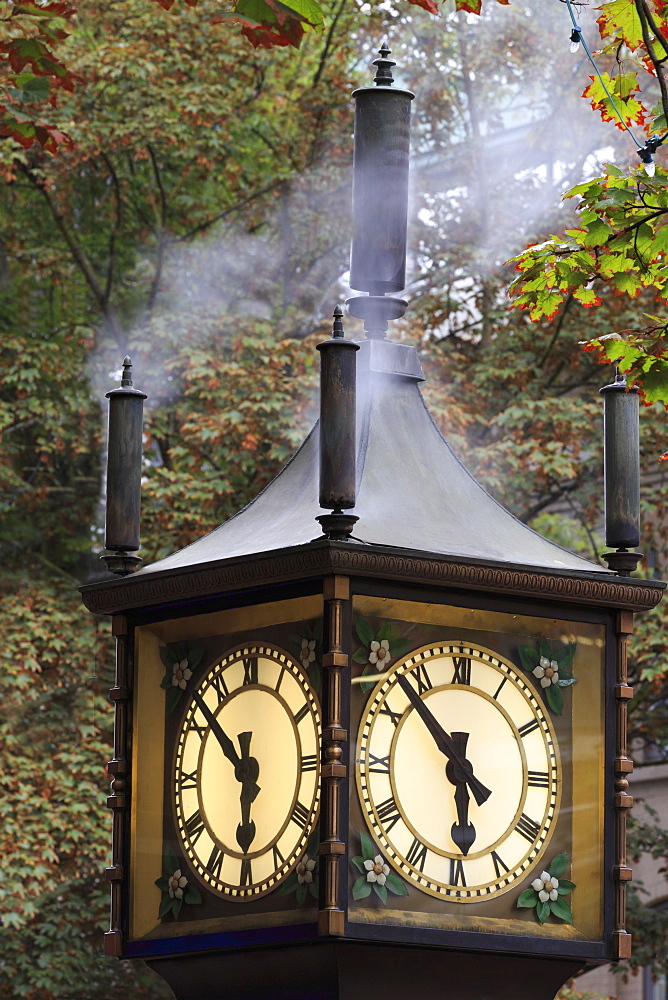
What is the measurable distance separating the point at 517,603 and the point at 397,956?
0.59 metres

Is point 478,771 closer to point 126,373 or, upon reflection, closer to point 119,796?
point 119,796

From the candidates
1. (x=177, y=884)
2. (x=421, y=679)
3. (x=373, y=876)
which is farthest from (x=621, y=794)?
(x=177, y=884)

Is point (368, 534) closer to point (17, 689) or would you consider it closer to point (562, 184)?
point (17, 689)

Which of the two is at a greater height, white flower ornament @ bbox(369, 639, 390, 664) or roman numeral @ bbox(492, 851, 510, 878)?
white flower ornament @ bbox(369, 639, 390, 664)

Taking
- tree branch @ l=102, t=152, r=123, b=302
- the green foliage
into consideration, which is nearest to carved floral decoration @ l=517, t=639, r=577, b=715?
the green foliage

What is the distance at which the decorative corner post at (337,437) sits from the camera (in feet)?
8.63

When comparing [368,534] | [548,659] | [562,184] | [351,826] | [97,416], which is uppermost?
[562,184]

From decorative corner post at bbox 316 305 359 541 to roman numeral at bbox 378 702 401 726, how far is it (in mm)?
279

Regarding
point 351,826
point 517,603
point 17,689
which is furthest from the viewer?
point 17,689

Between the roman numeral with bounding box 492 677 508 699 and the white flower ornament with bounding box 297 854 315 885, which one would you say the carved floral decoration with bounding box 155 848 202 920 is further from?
the roman numeral with bounding box 492 677 508 699

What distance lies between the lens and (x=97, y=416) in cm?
1295

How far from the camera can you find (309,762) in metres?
2.72

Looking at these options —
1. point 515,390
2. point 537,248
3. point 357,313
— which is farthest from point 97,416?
point 357,313

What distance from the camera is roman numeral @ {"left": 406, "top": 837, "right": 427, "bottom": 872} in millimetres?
2680
